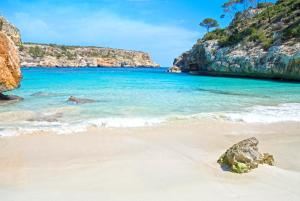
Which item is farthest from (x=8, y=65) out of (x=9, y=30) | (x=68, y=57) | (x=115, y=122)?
(x=68, y=57)

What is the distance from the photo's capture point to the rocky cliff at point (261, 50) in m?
40.9

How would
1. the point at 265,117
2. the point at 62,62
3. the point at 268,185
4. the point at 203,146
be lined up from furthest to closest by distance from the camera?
the point at 62,62, the point at 265,117, the point at 203,146, the point at 268,185

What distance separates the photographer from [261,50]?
47312 mm

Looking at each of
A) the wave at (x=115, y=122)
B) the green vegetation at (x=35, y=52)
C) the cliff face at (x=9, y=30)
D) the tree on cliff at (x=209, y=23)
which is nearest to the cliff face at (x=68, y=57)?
the green vegetation at (x=35, y=52)

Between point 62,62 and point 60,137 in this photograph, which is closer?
point 60,137

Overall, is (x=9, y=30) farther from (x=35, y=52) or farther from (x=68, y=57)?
(x=68, y=57)

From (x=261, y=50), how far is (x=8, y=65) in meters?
39.8

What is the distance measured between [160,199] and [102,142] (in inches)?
146

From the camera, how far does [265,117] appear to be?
1192 centimetres

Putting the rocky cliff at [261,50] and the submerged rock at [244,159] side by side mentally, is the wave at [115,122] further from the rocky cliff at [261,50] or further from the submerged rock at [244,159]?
the rocky cliff at [261,50]

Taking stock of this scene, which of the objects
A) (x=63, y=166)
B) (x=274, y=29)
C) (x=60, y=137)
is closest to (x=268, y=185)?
(x=63, y=166)

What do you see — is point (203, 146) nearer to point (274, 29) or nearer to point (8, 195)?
point (8, 195)

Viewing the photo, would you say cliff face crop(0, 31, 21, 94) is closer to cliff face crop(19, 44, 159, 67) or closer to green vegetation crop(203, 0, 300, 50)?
green vegetation crop(203, 0, 300, 50)

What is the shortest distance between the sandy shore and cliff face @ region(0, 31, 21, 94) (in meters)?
7.10
